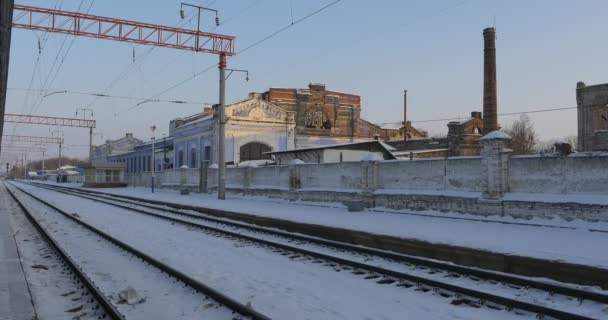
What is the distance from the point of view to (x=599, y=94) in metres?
44.1

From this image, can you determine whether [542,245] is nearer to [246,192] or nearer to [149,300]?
[149,300]

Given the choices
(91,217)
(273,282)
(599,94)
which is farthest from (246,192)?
(599,94)

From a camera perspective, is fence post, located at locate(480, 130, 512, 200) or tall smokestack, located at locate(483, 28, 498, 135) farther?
tall smokestack, located at locate(483, 28, 498, 135)

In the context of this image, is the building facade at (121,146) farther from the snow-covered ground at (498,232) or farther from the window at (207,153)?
the snow-covered ground at (498,232)

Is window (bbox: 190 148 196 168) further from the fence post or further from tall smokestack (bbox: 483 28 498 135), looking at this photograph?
the fence post

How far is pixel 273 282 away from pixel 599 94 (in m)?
46.2

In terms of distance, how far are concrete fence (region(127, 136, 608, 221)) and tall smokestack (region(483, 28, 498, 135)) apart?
14.3m

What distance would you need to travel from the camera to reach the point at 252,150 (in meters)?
47.7

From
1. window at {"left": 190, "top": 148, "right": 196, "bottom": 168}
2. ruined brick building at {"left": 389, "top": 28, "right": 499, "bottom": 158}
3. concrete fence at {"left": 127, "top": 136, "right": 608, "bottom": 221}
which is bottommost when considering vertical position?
concrete fence at {"left": 127, "top": 136, "right": 608, "bottom": 221}

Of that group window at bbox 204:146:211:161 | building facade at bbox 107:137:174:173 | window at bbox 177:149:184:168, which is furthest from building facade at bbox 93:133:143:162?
window at bbox 204:146:211:161

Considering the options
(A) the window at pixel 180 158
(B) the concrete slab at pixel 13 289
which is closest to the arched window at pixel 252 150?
(A) the window at pixel 180 158

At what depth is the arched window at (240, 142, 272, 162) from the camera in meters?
47.1

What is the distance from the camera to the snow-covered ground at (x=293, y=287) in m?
6.11

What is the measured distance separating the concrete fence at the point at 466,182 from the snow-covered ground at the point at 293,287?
26.9ft
